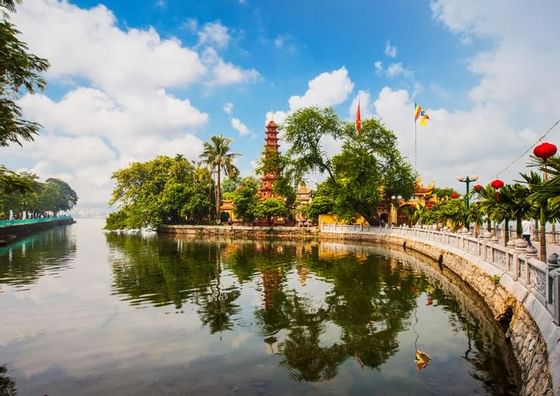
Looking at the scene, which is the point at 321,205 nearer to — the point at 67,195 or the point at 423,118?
the point at 423,118

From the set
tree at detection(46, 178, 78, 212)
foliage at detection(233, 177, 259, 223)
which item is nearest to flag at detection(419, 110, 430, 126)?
foliage at detection(233, 177, 259, 223)

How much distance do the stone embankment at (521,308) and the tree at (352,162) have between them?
63.2 ft

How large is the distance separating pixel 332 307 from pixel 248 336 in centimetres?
380

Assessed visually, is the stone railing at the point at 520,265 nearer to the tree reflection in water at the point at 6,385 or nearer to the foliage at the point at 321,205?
the tree reflection in water at the point at 6,385

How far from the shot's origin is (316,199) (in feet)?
155

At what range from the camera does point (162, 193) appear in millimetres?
57812

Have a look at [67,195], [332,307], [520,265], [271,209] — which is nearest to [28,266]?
[332,307]

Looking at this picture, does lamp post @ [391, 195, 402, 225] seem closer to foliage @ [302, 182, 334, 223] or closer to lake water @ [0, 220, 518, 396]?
foliage @ [302, 182, 334, 223]

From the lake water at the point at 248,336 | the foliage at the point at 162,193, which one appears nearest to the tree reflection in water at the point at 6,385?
the lake water at the point at 248,336

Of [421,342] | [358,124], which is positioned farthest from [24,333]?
[358,124]

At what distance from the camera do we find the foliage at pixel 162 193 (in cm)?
5544

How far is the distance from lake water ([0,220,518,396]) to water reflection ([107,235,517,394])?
0.16 feet

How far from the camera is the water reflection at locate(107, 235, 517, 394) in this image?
8.12 metres

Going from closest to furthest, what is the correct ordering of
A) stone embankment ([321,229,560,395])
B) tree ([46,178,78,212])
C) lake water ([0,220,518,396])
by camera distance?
stone embankment ([321,229,560,395])
lake water ([0,220,518,396])
tree ([46,178,78,212])
